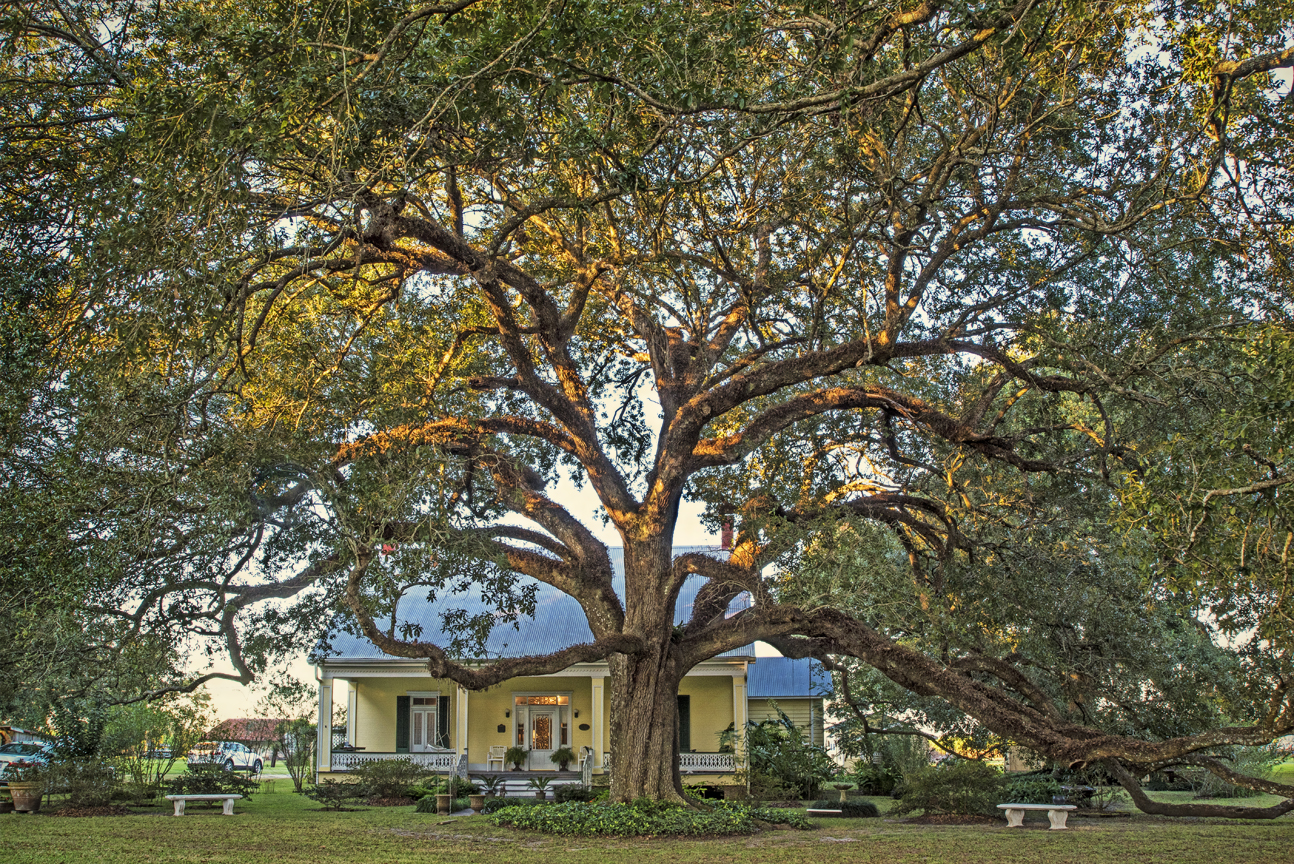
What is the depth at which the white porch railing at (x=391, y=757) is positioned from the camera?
23.0 metres

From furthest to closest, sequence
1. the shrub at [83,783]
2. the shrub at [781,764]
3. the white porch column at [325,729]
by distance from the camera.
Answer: the white porch column at [325,729] → the shrub at [781,764] → the shrub at [83,783]

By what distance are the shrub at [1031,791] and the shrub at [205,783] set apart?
15.2 m

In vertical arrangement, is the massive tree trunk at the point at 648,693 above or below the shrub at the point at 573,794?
above

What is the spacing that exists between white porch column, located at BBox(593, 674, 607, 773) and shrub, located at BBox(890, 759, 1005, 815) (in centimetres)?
797

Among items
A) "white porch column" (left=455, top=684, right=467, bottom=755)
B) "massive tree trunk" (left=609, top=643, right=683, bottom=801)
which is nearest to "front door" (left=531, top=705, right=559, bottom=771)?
"white porch column" (left=455, top=684, right=467, bottom=755)

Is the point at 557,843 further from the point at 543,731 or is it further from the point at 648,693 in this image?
the point at 543,731

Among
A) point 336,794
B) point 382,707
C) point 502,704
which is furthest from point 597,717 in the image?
point 336,794

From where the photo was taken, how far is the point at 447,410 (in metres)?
14.8

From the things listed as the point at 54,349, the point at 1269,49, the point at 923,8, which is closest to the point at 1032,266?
the point at 1269,49

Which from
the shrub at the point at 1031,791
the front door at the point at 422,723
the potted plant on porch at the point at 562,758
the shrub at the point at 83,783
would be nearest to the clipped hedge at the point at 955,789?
the shrub at the point at 1031,791

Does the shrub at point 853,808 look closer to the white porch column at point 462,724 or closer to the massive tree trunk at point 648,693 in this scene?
the massive tree trunk at point 648,693

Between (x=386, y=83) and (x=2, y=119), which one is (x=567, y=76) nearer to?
(x=386, y=83)

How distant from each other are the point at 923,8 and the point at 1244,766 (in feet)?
77.0

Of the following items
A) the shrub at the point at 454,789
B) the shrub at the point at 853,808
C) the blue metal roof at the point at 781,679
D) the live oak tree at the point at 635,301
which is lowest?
the shrub at the point at 853,808
